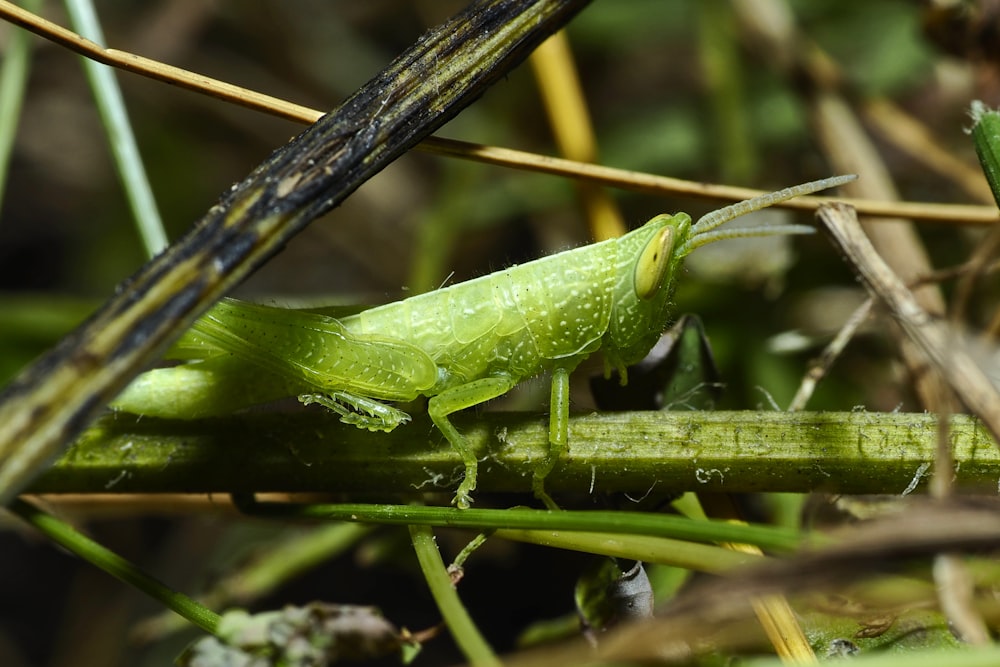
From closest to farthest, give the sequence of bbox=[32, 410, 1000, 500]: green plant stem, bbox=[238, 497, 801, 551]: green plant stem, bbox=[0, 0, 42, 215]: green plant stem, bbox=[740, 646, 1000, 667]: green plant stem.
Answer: bbox=[740, 646, 1000, 667]: green plant stem → bbox=[238, 497, 801, 551]: green plant stem → bbox=[32, 410, 1000, 500]: green plant stem → bbox=[0, 0, 42, 215]: green plant stem

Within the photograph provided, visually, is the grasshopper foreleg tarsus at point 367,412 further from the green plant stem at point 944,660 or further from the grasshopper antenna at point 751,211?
the green plant stem at point 944,660

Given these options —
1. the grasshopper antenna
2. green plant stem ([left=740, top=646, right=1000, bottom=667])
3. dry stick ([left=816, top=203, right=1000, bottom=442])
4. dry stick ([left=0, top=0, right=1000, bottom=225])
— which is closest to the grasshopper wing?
dry stick ([left=0, top=0, right=1000, bottom=225])

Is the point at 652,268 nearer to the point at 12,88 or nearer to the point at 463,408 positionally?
the point at 463,408

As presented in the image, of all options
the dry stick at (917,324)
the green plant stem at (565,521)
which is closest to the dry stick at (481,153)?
the dry stick at (917,324)

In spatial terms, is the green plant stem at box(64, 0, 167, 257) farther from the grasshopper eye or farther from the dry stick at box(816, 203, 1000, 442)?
the dry stick at box(816, 203, 1000, 442)

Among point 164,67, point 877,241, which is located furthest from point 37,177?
point 877,241

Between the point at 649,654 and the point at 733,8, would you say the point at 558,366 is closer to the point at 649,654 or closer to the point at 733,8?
the point at 649,654
